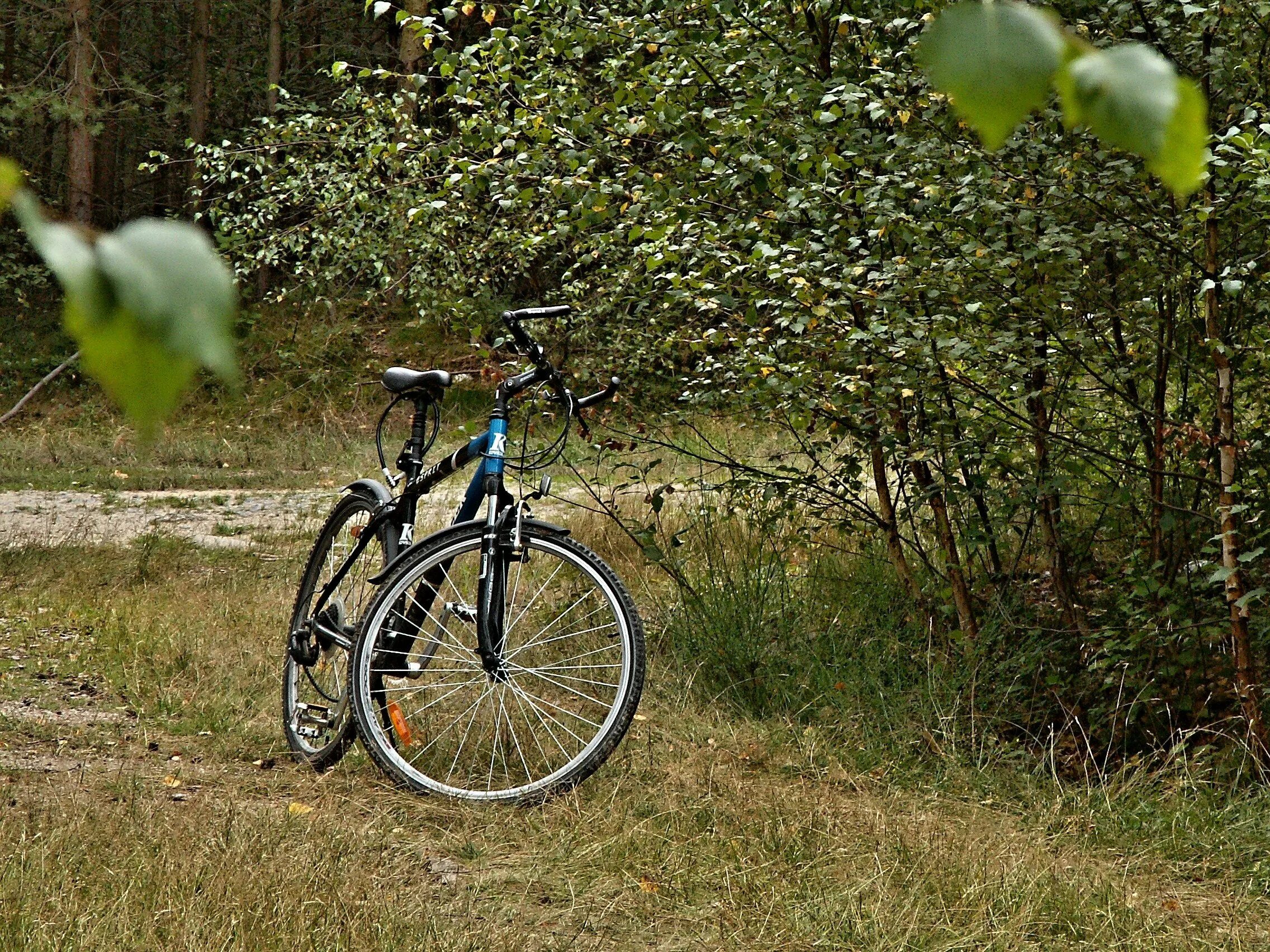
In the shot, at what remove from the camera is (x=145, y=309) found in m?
0.50

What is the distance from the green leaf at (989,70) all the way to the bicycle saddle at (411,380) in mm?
3549

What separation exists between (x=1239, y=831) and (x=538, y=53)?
360cm

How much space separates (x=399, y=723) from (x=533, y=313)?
1.29m


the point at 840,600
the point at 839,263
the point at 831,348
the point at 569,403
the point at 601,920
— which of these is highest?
the point at 839,263

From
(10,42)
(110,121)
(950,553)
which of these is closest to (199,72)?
(110,121)

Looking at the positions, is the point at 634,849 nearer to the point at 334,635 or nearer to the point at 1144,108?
the point at 334,635

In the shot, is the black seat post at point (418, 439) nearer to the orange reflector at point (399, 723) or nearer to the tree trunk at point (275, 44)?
the orange reflector at point (399, 723)

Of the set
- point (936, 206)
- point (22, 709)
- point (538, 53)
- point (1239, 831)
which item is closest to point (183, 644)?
point (22, 709)

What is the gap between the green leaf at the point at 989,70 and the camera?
1.81 feet

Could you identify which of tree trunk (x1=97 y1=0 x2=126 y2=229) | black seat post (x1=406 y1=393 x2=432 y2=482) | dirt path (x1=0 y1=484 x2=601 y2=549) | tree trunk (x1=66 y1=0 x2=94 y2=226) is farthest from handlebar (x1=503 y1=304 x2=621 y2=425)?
tree trunk (x1=97 y1=0 x2=126 y2=229)

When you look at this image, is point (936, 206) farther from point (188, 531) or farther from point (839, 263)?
point (188, 531)

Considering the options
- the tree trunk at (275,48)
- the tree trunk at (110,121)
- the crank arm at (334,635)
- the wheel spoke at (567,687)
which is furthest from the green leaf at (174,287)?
the tree trunk at (275,48)

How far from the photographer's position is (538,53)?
5.02m

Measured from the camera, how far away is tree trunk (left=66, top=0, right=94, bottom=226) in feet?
52.7
